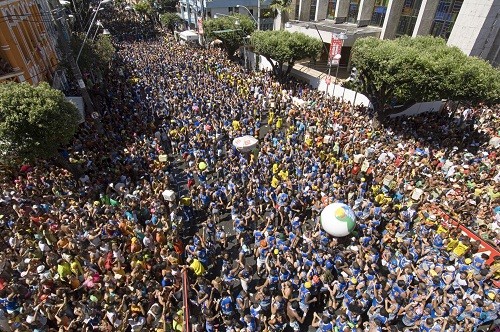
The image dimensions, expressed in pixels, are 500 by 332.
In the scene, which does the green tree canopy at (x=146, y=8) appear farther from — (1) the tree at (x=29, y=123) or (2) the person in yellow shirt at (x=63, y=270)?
(2) the person in yellow shirt at (x=63, y=270)

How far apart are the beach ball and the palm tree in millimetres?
30670

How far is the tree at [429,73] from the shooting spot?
14.0 m

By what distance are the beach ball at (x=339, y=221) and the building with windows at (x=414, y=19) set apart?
2008 centimetres

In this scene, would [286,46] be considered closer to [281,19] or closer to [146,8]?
[281,19]

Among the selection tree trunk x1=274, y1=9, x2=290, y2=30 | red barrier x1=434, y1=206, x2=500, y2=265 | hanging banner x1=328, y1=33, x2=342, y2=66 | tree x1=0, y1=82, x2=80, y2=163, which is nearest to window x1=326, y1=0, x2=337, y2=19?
tree trunk x1=274, y1=9, x2=290, y2=30

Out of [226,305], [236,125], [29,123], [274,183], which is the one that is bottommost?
[236,125]

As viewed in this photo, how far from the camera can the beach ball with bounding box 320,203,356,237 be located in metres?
8.95

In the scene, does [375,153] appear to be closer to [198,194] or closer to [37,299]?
[198,194]

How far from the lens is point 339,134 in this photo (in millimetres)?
14891

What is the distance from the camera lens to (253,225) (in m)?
10.2

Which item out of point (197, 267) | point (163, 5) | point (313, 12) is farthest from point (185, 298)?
point (163, 5)

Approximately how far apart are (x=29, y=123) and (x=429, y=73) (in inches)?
658

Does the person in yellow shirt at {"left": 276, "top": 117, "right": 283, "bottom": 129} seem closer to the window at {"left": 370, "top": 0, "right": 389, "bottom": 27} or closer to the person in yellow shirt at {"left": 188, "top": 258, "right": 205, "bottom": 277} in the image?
the person in yellow shirt at {"left": 188, "top": 258, "right": 205, "bottom": 277}

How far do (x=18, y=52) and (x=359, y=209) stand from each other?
20.5m
